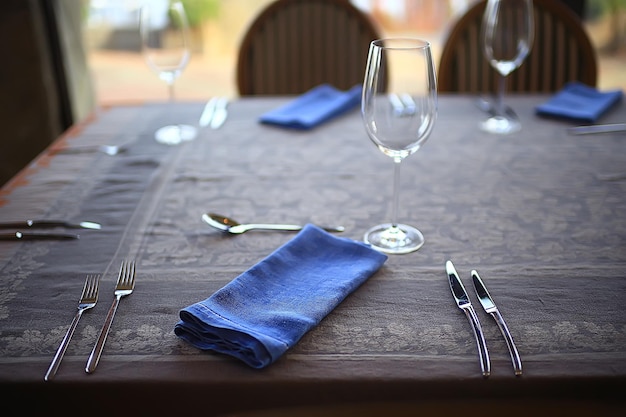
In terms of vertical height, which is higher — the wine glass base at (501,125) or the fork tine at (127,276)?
the wine glass base at (501,125)

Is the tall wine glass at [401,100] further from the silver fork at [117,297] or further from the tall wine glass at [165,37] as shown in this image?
the tall wine glass at [165,37]

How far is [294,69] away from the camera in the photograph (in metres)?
1.76

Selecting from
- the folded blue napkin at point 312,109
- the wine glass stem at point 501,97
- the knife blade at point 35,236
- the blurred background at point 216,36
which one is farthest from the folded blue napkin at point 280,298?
the blurred background at point 216,36

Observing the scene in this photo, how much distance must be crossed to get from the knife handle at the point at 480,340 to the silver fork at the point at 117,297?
350 millimetres

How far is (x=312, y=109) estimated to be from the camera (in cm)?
139

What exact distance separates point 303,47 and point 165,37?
1.90 ft

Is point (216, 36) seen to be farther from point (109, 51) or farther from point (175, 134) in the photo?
point (175, 134)

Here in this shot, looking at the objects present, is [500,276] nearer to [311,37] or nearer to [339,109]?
[339,109]

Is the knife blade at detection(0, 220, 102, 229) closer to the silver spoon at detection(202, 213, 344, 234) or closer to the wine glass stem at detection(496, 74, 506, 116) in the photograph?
the silver spoon at detection(202, 213, 344, 234)

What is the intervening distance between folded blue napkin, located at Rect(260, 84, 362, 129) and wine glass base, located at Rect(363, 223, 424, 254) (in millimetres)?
454

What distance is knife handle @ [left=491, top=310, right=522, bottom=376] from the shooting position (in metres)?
0.62

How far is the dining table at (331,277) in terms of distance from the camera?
2.01ft

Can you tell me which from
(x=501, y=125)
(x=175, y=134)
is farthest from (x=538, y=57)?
(x=175, y=134)

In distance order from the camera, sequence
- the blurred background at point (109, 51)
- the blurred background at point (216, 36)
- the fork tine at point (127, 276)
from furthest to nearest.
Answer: the blurred background at point (216, 36) < the blurred background at point (109, 51) < the fork tine at point (127, 276)
